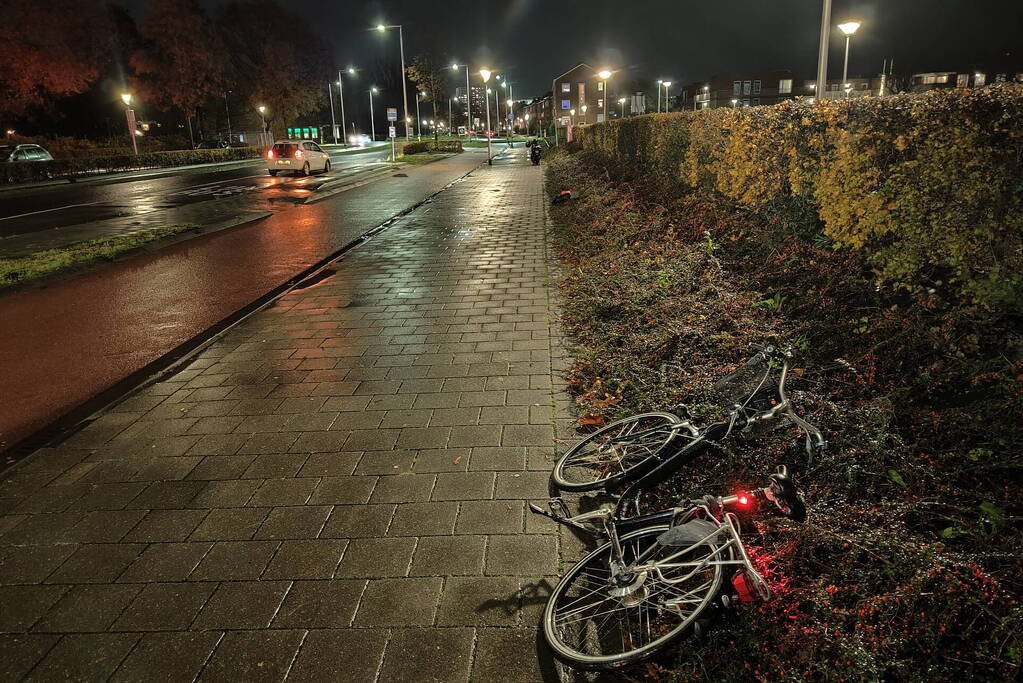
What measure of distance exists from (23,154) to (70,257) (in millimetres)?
29384

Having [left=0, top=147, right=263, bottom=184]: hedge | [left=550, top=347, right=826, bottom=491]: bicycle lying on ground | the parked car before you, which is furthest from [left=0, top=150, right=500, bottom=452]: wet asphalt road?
the parked car

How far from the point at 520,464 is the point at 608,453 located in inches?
23.0

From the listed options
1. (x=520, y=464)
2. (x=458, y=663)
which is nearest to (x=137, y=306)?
(x=520, y=464)

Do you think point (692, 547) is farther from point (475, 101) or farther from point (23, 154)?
point (475, 101)

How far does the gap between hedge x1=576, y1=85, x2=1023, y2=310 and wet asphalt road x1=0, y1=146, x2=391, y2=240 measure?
16.5m

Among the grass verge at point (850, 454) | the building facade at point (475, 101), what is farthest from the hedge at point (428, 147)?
the building facade at point (475, 101)

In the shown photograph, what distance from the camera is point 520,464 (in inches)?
167

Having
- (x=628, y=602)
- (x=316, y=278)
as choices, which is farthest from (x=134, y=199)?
(x=628, y=602)

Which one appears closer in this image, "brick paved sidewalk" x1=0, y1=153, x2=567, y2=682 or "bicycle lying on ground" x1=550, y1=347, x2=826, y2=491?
"brick paved sidewalk" x1=0, y1=153, x2=567, y2=682

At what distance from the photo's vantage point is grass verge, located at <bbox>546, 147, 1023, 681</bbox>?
2455mm

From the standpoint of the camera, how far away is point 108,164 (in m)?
39.3

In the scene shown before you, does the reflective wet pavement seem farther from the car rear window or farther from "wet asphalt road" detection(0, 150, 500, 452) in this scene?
"wet asphalt road" detection(0, 150, 500, 452)

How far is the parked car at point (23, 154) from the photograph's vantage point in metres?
33.0

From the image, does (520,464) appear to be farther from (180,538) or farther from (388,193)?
(388,193)
